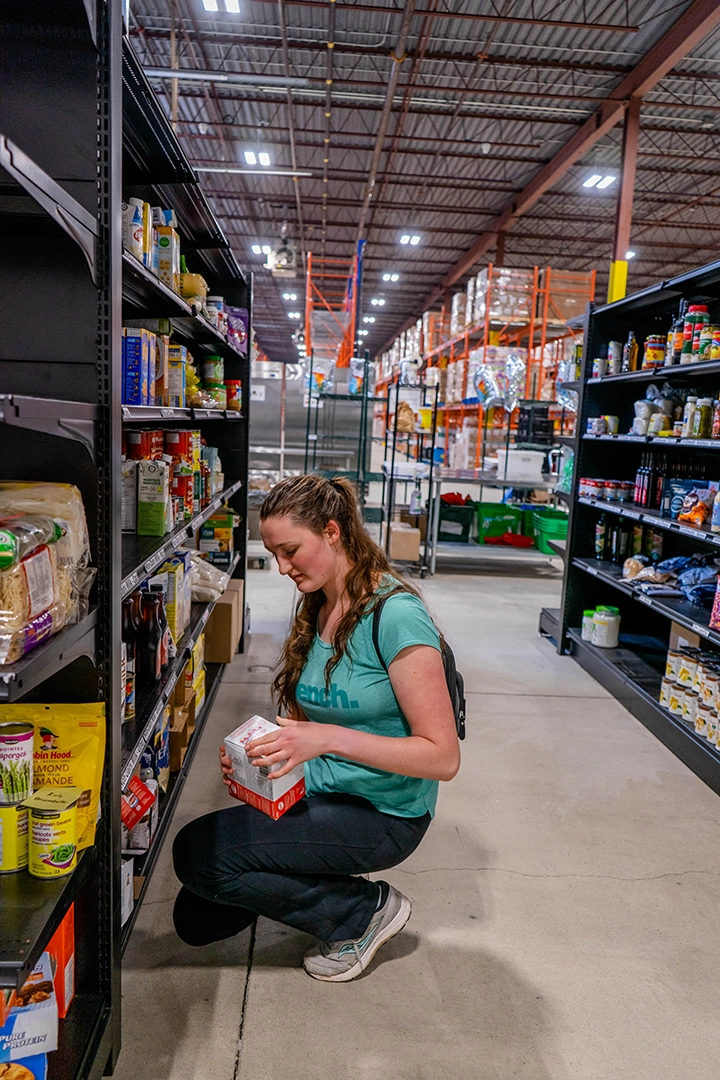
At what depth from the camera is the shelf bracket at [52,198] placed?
3.31 feet

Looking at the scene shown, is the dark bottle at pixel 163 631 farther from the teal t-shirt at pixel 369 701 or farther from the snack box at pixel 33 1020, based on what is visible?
the snack box at pixel 33 1020

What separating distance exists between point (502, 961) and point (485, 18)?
24.1 feet

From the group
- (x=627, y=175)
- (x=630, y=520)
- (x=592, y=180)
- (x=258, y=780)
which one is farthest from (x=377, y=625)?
(x=592, y=180)

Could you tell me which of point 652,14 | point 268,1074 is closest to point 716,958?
point 268,1074

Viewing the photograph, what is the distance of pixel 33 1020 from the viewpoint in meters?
1.42

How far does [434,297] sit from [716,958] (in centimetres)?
1994

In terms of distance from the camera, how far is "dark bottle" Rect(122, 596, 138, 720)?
85.4 inches

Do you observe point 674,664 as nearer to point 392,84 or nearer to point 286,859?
point 286,859

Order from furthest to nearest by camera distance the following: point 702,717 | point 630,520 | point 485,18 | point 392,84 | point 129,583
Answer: point 392,84
point 485,18
point 630,520
point 702,717
point 129,583

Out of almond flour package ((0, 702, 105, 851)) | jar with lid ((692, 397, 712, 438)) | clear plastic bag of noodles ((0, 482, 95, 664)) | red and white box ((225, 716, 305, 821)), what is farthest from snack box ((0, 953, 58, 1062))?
jar with lid ((692, 397, 712, 438))

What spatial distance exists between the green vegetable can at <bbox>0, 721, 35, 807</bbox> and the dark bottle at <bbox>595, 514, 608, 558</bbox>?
440 cm

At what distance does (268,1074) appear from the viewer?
1.74 m

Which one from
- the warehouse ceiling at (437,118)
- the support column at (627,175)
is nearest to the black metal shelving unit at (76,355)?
the warehouse ceiling at (437,118)

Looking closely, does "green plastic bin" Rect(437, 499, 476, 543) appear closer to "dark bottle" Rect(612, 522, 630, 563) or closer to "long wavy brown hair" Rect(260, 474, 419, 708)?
"dark bottle" Rect(612, 522, 630, 563)
